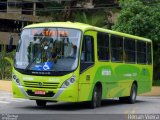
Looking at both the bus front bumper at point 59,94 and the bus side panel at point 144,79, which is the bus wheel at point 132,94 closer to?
the bus side panel at point 144,79

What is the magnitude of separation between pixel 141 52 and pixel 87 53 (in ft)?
23.6

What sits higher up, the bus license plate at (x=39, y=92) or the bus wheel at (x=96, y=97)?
the bus license plate at (x=39, y=92)

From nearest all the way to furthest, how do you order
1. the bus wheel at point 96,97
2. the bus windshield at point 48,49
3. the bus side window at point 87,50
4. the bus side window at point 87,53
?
the bus windshield at point 48,49
the bus side window at point 87,53
the bus side window at point 87,50
the bus wheel at point 96,97

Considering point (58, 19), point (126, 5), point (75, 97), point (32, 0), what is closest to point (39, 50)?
point (75, 97)

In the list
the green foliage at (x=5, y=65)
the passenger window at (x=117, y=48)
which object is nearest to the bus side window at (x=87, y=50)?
the passenger window at (x=117, y=48)

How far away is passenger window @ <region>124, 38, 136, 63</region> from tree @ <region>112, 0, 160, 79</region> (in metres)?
12.7

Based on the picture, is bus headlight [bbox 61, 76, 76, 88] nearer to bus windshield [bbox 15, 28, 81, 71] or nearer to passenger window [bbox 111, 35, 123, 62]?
bus windshield [bbox 15, 28, 81, 71]

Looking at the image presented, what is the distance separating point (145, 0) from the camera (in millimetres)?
40438

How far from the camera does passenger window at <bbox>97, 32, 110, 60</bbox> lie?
66.9 ft

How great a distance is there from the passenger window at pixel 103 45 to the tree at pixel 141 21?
16398 millimetres

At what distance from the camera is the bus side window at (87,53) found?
1886 cm

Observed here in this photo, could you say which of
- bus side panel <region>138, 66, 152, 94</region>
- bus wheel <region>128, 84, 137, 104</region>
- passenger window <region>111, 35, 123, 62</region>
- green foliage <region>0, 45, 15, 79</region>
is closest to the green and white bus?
passenger window <region>111, 35, 123, 62</region>

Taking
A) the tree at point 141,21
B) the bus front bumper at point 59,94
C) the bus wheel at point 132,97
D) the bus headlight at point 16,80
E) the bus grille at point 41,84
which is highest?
the tree at point 141,21

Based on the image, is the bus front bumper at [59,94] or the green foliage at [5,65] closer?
the bus front bumper at [59,94]
